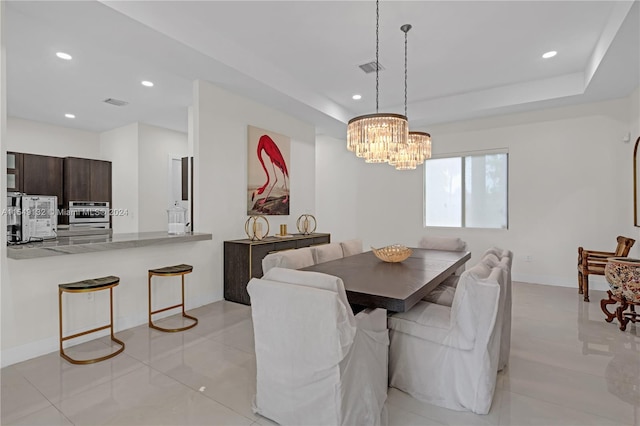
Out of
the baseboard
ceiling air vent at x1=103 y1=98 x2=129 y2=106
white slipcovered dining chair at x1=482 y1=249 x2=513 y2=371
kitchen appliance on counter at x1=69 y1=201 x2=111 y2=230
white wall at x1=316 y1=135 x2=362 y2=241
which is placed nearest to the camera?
white slipcovered dining chair at x1=482 y1=249 x2=513 y2=371

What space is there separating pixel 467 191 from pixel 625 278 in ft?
10.2

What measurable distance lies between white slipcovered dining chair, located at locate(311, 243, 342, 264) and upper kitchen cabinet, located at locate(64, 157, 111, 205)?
546 centimetres

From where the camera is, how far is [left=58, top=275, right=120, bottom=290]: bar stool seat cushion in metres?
2.63

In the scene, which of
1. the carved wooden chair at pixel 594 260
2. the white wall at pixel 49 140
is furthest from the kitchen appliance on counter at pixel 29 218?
the carved wooden chair at pixel 594 260

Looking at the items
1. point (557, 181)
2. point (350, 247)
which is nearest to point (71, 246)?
point (350, 247)

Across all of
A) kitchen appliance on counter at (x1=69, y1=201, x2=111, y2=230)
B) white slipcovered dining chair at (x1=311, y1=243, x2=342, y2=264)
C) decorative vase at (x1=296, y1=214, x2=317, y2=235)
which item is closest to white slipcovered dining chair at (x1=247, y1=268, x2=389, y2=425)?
white slipcovered dining chair at (x1=311, y1=243, x2=342, y2=264)

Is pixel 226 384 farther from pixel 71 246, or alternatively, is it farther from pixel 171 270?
pixel 71 246

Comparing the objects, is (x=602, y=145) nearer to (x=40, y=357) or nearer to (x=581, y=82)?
(x=581, y=82)

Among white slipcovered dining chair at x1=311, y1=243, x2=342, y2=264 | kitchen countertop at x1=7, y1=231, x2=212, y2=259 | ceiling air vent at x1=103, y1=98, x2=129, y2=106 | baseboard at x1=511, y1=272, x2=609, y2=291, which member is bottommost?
baseboard at x1=511, y1=272, x2=609, y2=291

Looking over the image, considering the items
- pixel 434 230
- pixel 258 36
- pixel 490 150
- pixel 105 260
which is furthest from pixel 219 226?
pixel 490 150

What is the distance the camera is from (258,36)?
355cm

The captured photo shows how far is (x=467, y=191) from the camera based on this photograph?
6.04 m

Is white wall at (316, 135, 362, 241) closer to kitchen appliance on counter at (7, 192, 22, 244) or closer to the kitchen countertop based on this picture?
the kitchen countertop

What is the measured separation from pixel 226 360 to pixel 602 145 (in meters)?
5.92
